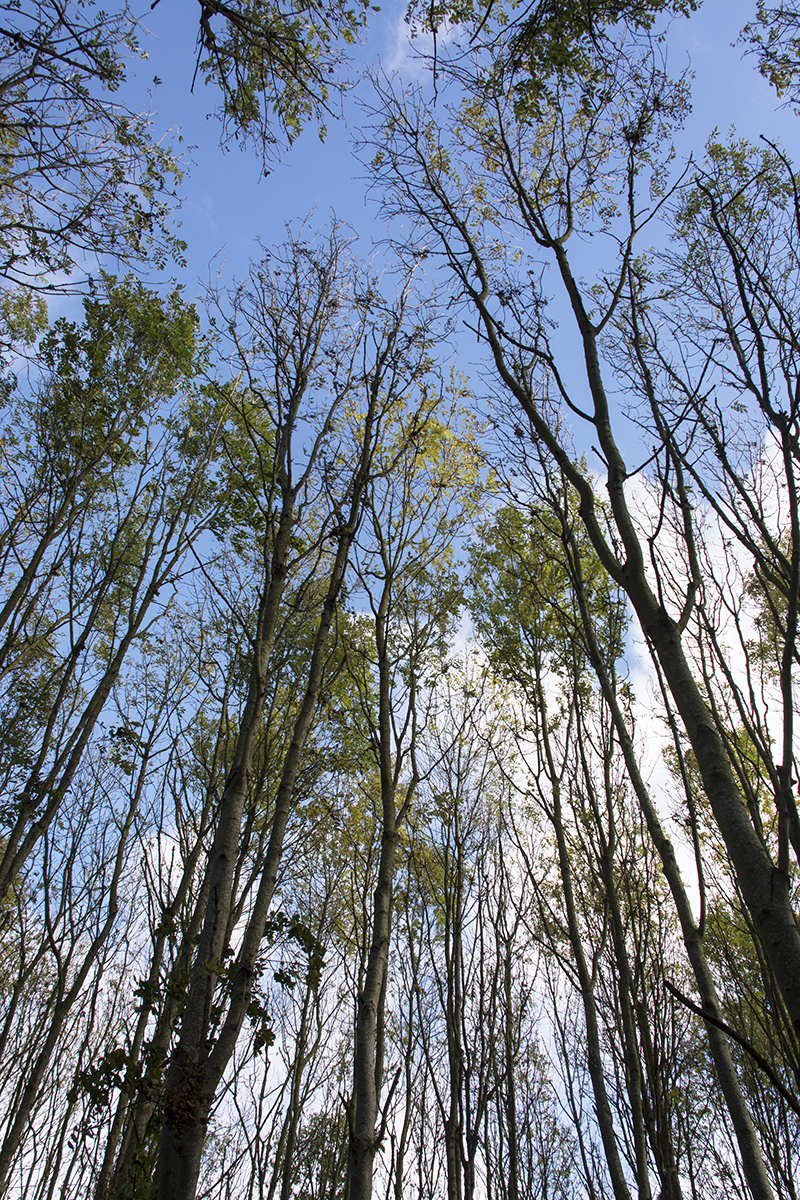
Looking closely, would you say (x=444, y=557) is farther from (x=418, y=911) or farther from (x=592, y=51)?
(x=418, y=911)

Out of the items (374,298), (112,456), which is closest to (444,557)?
(374,298)

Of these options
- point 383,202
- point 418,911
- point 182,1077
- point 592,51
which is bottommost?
point 182,1077

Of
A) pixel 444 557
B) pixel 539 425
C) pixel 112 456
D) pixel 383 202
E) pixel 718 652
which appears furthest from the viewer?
pixel 112 456

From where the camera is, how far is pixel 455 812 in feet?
24.0

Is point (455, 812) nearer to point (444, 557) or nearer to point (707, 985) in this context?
point (444, 557)

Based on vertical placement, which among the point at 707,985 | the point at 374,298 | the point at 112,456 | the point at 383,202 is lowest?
the point at 707,985

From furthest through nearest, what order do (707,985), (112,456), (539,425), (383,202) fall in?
(112,456)
(383,202)
(707,985)
(539,425)

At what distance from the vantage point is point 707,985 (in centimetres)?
354

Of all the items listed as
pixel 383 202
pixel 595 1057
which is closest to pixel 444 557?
pixel 383 202

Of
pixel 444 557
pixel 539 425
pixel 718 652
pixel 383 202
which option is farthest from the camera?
pixel 444 557

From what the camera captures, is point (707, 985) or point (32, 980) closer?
point (707, 985)

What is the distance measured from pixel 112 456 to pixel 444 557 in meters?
3.88

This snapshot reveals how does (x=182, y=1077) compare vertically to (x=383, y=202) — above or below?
below

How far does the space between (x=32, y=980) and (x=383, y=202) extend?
10.5m
